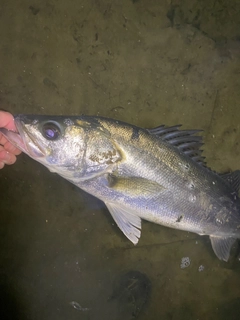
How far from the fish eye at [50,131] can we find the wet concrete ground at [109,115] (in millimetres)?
844

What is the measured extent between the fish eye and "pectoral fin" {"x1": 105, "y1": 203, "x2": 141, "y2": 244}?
83 centimetres

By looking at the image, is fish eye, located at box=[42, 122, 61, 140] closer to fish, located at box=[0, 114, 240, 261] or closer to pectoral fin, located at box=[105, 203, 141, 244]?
fish, located at box=[0, 114, 240, 261]

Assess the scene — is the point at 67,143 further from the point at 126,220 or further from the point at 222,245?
the point at 222,245

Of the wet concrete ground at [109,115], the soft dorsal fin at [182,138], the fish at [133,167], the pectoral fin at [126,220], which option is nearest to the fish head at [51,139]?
the fish at [133,167]

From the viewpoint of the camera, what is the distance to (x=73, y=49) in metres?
3.13

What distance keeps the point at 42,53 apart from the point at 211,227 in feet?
8.45

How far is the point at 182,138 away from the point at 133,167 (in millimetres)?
574

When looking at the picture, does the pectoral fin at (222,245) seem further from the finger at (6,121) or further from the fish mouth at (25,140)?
the finger at (6,121)

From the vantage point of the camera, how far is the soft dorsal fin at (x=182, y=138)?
260 centimetres

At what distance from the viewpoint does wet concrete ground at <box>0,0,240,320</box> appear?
3076 millimetres

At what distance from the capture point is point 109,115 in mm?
3234

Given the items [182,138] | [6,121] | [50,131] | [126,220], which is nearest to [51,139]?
[50,131]

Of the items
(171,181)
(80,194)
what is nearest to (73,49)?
(80,194)

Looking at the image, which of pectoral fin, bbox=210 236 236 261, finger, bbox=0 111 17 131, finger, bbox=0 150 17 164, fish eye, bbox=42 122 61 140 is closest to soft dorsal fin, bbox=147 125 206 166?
fish eye, bbox=42 122 61 140
